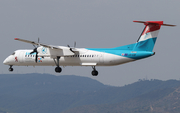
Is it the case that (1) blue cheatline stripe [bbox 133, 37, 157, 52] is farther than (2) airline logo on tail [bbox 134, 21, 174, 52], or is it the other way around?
(1) blue cheatline stripe [bbox 133, 37, 157, 52]

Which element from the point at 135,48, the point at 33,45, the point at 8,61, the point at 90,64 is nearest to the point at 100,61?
the point at 90,64

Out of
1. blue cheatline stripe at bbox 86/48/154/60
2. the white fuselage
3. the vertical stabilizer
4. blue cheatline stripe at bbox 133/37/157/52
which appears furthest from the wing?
the vertical stabilizer

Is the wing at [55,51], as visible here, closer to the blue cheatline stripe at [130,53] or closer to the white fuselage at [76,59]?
the white fuselage at [76,59]

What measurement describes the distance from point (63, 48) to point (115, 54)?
765cm

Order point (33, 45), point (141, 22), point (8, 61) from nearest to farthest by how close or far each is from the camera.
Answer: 1. point (141, 22)
2. point (33, 45)
3. point (8, 61)

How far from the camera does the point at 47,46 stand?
45.9 m

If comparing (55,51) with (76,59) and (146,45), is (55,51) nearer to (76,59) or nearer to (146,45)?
(76,59)

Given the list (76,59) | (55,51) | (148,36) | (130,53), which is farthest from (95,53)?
(148,36)

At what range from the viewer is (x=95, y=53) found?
4656 cm

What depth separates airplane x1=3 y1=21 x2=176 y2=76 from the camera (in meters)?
45.3

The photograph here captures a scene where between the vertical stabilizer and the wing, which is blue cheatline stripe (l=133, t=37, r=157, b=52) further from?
the wing

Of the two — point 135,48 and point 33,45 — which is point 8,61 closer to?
point 33,45

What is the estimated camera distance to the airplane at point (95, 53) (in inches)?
1785

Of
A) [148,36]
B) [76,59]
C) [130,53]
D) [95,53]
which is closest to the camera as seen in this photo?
[130,53]
